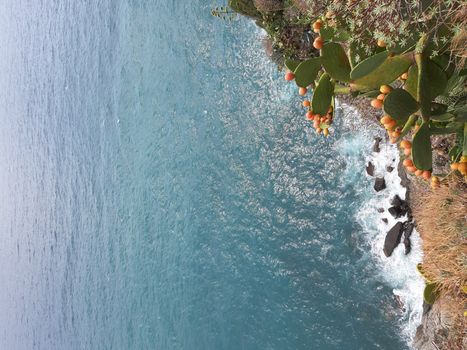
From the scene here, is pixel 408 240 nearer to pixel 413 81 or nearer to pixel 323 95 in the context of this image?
pixel 323 95

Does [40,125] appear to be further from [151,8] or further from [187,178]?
[187,178]

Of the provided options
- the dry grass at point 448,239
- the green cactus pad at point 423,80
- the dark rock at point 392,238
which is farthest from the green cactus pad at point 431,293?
the green cactus pad at point 423,80

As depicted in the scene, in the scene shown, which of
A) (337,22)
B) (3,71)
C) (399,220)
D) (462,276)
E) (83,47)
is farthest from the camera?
(3,71)

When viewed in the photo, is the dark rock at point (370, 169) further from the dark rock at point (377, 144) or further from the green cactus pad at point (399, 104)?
the green cactus pad at point (399, 104)

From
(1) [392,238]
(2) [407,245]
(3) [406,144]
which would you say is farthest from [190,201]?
(3) [406,144]

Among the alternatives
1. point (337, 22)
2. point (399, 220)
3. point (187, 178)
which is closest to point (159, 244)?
point (187, 178)

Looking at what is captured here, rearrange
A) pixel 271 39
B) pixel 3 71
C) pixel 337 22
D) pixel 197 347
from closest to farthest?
pixel 337 22, pixel 271 39, pixel 197 347, pixel 3 71
